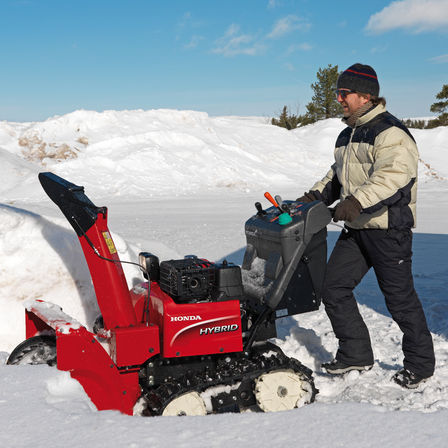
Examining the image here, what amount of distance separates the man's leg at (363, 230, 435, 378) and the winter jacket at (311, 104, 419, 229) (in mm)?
85

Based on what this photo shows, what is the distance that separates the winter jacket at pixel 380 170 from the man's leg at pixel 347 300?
8.7 inches

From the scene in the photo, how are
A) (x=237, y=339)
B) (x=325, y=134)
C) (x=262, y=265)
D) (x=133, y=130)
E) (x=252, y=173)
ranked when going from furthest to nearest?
(x=325, y=134), (x=133, y=130), (x=252, y=173), (x=262, y=265), (x=237, y=339)

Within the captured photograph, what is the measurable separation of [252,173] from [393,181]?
17.8 meters

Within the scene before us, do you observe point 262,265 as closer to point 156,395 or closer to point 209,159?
point 156,395

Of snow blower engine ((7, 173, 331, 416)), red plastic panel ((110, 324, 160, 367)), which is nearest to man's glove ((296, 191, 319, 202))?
snow blower engine ((7, 173, 331, 416))

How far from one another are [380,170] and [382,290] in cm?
86

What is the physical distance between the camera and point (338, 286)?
3.59 metres

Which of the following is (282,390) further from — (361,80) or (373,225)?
(361,80)

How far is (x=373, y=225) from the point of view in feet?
11.2

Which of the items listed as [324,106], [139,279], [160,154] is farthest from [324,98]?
[139,279]

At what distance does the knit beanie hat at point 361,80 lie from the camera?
A: 3.39 metres

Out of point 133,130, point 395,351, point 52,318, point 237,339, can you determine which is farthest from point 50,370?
point 133,130

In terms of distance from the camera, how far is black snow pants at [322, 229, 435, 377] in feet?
11.1

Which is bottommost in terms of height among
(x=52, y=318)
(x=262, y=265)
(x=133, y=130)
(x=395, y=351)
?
(x=395, y=351)
